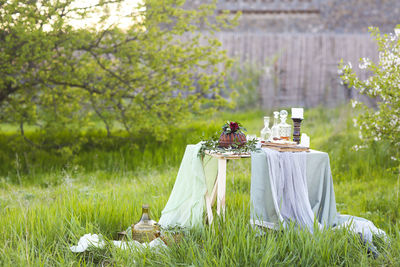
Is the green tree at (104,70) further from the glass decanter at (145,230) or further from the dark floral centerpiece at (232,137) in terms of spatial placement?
the glass decanter at (145,230)

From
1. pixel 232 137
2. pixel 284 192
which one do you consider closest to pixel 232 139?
pixel 232 137

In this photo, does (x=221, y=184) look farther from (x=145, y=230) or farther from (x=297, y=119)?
(x=297, y=119)

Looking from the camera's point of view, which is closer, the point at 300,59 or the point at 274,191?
the point at 274,191

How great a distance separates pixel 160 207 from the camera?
162 inches

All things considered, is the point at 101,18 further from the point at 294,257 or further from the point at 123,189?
the point at 294,257

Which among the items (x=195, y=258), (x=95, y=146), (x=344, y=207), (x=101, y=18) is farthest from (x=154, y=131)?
(x=195, y=258)

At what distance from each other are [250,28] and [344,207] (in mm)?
10106

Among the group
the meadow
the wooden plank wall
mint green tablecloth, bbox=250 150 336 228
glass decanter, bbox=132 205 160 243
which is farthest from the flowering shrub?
the wooden plank wall

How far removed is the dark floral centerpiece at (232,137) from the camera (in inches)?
135

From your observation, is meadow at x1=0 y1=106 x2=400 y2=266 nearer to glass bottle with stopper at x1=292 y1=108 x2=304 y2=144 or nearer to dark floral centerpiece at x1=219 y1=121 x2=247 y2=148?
dark floral centerpiece at x1=219 y1=121 x2=247 y2=148

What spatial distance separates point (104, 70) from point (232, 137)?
3.33 meters

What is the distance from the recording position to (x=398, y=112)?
4465mm

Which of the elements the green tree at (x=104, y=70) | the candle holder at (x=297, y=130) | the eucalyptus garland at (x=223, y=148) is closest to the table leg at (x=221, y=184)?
the eucalyptus garland at (x=223, y=148)

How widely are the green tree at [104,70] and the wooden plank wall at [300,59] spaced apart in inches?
173
